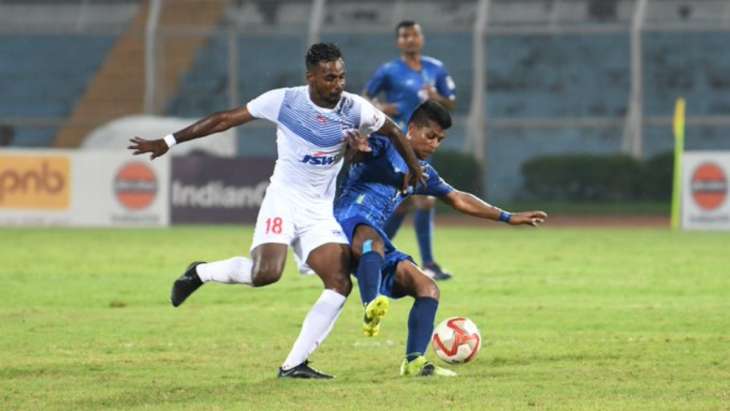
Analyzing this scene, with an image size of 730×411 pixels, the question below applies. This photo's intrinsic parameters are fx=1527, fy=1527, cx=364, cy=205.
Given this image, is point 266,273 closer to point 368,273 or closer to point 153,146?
point 368,273

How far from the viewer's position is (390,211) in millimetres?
9570

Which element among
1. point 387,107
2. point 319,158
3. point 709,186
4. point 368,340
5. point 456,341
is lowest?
point 709,186

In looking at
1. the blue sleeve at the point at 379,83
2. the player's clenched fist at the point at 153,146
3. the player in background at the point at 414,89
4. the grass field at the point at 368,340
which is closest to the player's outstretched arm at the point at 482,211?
the grass field at the point at 368,340

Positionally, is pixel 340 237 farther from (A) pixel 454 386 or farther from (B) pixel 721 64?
(B) pixel 721 64

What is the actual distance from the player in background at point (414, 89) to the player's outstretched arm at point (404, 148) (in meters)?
6.74

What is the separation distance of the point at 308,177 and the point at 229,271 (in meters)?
0.74

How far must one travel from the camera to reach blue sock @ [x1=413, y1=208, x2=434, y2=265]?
52.7 feet

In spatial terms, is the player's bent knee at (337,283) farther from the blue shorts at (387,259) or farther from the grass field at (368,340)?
the grass field at (368,340)

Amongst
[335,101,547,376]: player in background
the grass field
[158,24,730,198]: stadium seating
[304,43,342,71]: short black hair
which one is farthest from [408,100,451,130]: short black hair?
[158,24,730,198]: stadium seating

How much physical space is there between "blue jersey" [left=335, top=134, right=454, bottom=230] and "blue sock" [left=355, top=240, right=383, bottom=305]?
0.48 m

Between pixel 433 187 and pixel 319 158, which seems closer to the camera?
pixel 319 158

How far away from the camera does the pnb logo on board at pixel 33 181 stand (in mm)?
25875

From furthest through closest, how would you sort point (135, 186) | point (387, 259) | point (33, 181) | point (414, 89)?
1. point (33, 181)
2. point (135, 186)
3. point (414, 89)
4. point (387, 259)

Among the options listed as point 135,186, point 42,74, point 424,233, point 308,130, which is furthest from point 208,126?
point 42,74
